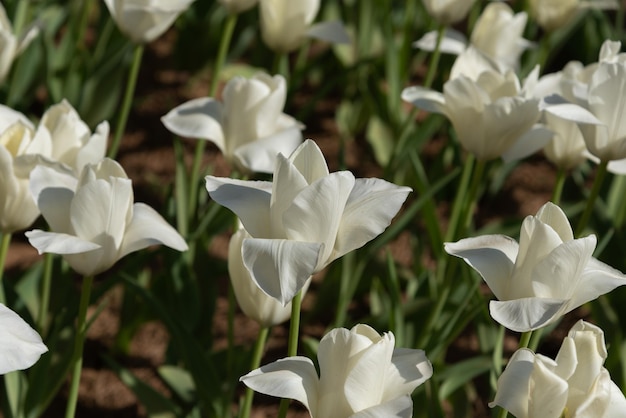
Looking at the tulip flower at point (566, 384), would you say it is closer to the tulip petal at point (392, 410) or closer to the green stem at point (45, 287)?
the tulip petal at point (392, 410)

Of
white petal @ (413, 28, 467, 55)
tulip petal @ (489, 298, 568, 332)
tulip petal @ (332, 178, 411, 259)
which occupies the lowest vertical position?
white petal @ (413, 28, 467, 55)

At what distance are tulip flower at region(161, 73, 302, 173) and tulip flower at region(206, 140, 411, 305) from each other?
0.42 metres

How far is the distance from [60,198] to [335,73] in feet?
5.83

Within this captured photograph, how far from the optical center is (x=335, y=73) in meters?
3.02

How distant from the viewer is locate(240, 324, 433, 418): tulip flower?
41.6 inches

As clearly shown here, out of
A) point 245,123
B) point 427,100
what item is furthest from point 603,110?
point 245,123

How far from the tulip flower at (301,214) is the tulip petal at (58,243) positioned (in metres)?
0.18

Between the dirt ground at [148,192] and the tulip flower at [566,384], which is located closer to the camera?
the tulip flower at [566,384]

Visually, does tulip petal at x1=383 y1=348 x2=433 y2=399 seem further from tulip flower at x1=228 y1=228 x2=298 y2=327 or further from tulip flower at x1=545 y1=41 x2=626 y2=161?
tulip flower at x1=545 y1=41 x2=626 y2=161

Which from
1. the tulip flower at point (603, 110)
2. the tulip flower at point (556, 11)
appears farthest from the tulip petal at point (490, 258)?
the tulip flower at point (556, 11)

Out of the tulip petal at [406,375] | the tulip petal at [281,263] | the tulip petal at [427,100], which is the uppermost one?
the tulip petal at [281,263]


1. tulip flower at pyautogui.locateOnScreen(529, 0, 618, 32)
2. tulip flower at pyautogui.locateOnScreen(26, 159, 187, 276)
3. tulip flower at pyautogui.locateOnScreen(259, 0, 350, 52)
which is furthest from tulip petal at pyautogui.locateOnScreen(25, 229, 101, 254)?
tulip flower at pyautogui.locateOnScreen(529, 0, 618, 32)

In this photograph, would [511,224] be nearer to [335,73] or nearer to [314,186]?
[335,73]

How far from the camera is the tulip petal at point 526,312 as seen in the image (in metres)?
1.13
